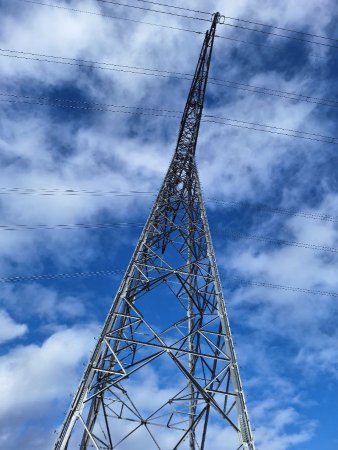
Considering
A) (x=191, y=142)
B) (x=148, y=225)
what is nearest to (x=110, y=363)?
(x=148, y=225)

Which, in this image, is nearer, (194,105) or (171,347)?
(171,347)

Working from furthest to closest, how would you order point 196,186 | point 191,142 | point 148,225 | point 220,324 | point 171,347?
1. point 191,142
2. point 196,186
3. point 148,225
4. point 220,324
5. point 171,347

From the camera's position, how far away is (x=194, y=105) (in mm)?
24375

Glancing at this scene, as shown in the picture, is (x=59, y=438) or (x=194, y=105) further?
(x=194, y=105)

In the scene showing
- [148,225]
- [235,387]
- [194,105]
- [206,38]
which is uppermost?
[206,38]

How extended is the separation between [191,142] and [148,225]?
9.12 meters

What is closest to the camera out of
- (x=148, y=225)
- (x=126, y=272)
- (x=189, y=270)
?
(x=126, y=272)

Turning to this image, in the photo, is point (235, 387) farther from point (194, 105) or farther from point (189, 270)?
point (194, 105)

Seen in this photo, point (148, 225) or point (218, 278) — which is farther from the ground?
point (148, 225)

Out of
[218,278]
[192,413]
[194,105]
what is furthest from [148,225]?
[194,105]

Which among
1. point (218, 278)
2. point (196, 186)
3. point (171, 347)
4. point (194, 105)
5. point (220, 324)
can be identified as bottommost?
point (171, 347)

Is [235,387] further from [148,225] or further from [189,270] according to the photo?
[148,225]

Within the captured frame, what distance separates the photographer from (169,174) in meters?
20.1

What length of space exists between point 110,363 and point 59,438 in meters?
3.19
